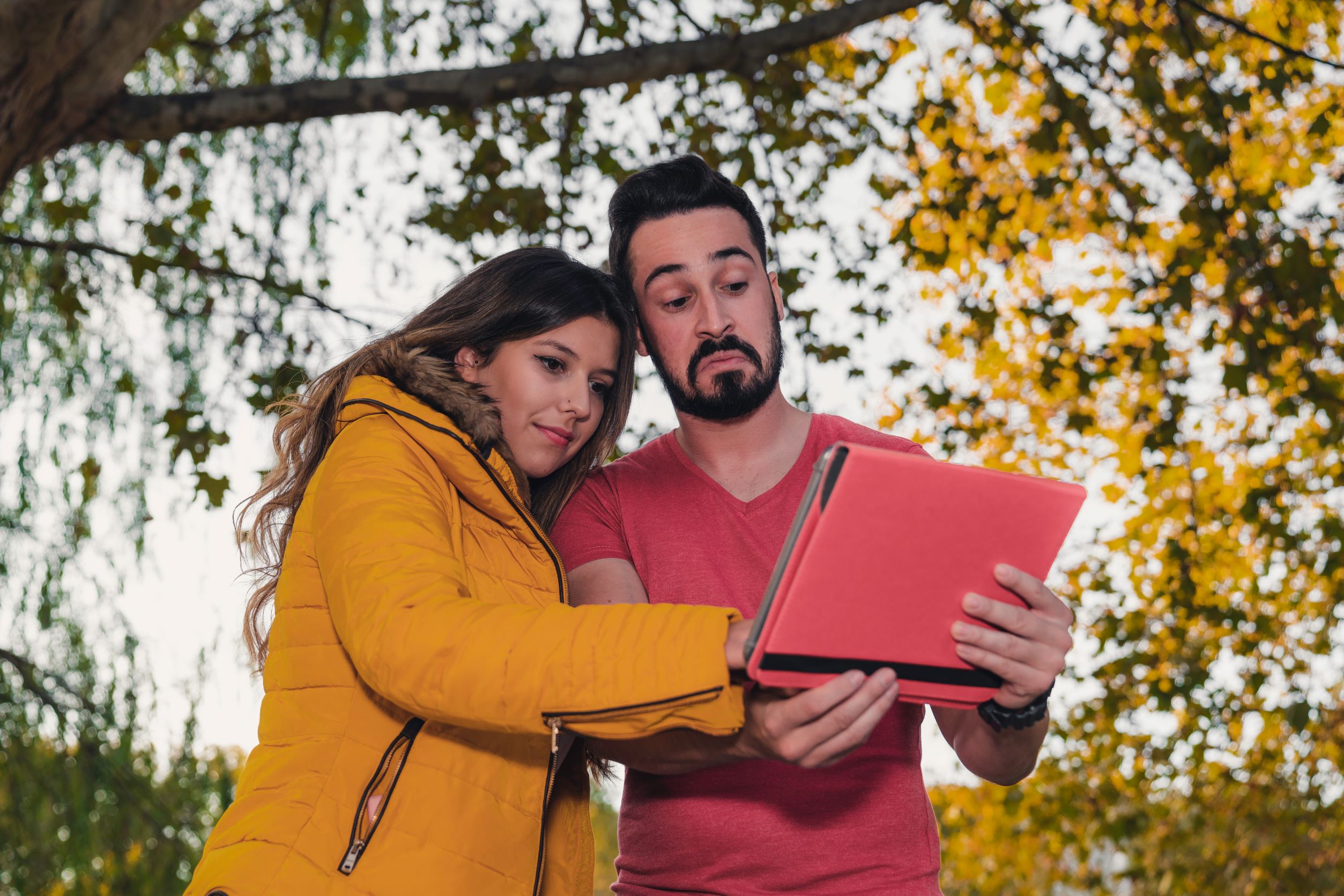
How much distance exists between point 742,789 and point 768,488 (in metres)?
0.66

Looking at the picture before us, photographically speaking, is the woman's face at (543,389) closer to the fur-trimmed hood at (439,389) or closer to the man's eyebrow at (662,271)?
the fur-trimmed hood at (439,389)

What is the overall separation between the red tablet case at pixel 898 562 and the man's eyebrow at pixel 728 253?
1210mm

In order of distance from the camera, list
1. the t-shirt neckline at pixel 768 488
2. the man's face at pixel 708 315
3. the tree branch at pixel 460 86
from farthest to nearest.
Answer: the tree branch at pixel 460 86 → the man's face at pixel 708 315 → the t-shirt neckline at pixel 768 488

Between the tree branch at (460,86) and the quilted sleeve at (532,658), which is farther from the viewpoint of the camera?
the tree branch at (460,86)

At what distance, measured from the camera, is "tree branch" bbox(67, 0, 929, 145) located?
3299 mm

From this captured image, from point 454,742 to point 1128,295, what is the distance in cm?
540

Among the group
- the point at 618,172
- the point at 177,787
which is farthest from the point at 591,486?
the point at 618,172

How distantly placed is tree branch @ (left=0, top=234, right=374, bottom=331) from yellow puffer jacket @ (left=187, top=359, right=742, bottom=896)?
3109 mm

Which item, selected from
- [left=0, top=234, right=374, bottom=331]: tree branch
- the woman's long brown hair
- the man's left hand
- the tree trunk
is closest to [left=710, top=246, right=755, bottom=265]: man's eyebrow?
the woman's long brown hair

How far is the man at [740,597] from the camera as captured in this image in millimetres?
1500

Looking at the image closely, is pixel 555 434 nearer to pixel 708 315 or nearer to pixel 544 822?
pixel 708 315

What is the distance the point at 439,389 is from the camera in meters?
1.94

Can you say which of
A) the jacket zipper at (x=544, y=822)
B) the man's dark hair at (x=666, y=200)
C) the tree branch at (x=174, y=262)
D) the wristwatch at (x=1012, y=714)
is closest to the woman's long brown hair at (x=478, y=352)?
the man's dark hair at (x=666, y=200)

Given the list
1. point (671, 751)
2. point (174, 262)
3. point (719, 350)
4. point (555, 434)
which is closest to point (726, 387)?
point (719, 350)
